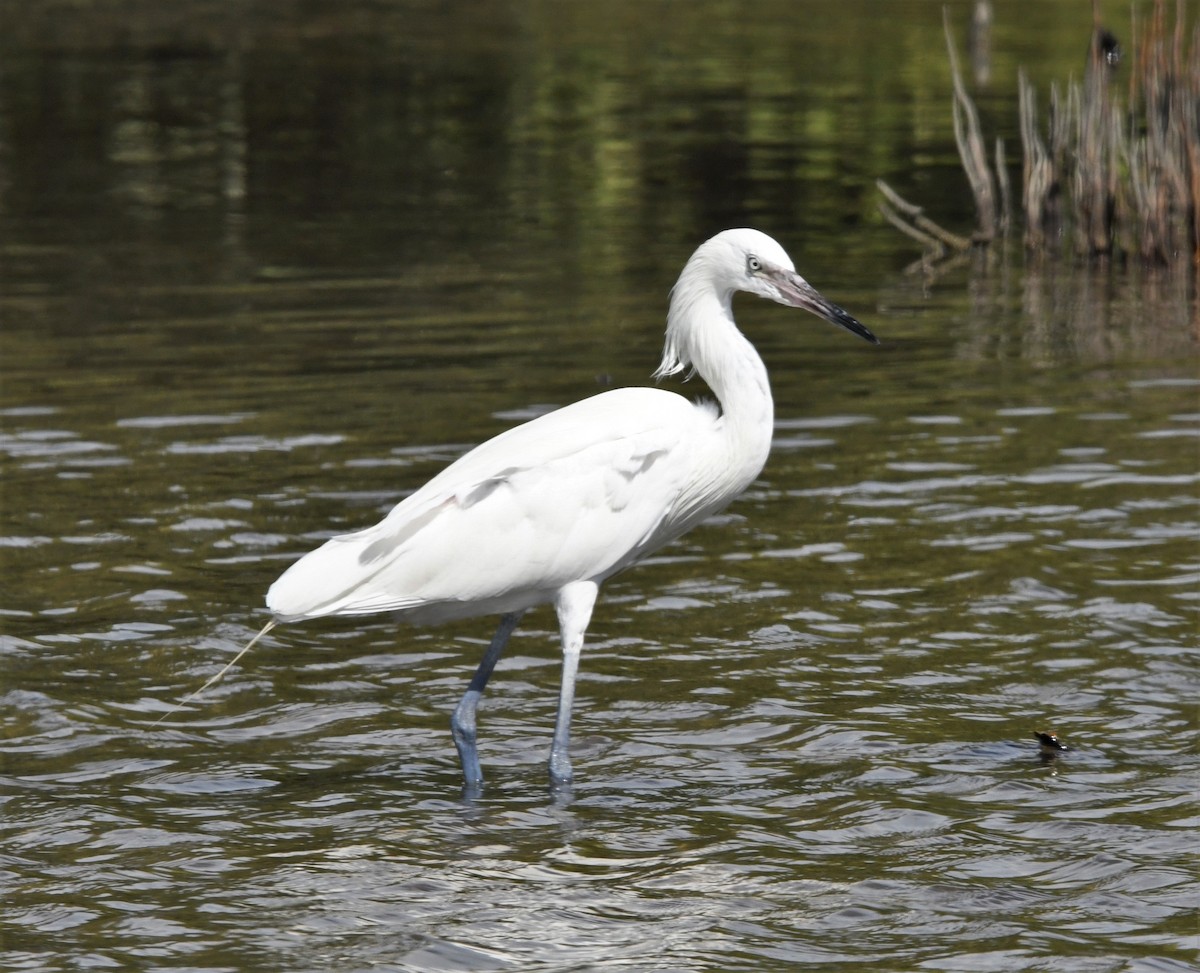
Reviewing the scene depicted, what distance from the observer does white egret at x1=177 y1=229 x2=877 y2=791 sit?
6234 millimetres

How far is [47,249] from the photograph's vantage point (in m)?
17.3

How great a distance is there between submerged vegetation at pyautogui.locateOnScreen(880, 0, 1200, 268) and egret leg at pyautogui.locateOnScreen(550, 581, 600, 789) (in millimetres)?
9124

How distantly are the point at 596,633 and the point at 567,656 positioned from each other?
169 cm

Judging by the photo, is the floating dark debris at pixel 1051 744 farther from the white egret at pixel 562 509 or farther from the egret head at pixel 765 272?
the egret head at pixel 765 272

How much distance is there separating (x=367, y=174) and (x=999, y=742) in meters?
16.9

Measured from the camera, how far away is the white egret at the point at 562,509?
6.23m

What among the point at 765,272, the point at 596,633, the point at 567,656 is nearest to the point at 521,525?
the point at 567,656

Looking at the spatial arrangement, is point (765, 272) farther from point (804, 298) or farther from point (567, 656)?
point (567, 656)

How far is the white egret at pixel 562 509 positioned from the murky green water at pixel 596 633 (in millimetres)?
618

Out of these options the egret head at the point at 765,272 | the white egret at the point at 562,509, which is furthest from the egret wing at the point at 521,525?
the egret head at the point at 765,272

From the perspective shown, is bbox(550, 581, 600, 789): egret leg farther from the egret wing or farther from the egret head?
the egret head

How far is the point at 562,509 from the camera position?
6227 millimetres

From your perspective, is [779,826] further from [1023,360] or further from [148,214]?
[148,214]

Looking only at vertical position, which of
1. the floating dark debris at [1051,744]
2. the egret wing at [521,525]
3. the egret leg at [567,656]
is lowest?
the floating dark debris at [1051,744]
